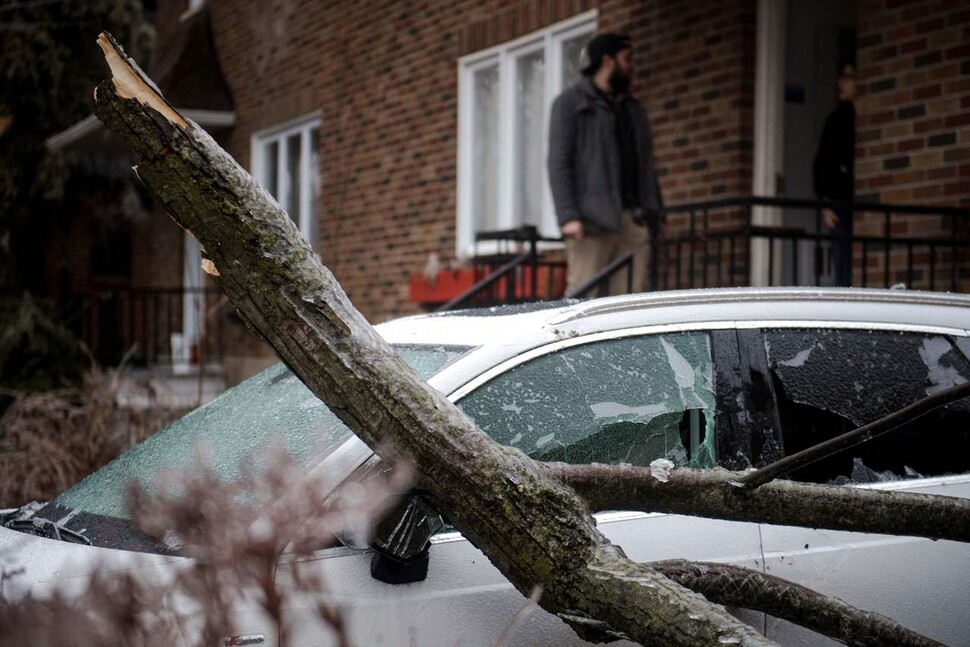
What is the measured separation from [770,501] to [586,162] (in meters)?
4.51

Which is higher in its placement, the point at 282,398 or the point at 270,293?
the point at 270,293

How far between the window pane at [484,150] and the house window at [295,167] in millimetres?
2740

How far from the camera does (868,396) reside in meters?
3.21

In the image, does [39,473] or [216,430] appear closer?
[216,430]

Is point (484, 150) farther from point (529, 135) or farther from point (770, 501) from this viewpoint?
point (770, 501)

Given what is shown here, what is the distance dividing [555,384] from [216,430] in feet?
3.29

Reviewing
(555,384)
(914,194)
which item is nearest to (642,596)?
(555,384)

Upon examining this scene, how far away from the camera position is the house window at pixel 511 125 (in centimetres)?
891

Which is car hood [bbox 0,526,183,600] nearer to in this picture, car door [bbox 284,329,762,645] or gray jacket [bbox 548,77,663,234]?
car door [bbox 284,329,762,645]

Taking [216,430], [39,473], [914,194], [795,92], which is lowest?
[39,473]

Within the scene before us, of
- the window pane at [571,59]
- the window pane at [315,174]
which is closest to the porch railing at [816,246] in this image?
the window pane at [571,59]

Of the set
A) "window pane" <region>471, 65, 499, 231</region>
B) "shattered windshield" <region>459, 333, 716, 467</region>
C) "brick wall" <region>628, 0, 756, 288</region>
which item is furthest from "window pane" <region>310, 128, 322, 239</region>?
"shattered windshield" <region>459, 333, 716, 467</region>

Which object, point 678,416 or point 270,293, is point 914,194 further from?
point 270,293

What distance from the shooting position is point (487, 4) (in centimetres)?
962
